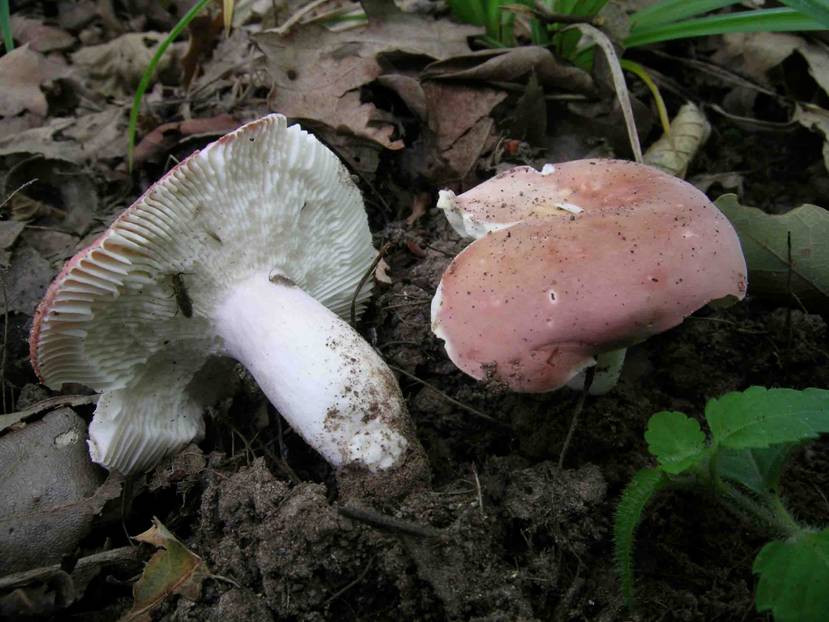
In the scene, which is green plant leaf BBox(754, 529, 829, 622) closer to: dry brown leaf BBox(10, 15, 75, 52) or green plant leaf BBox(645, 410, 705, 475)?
green plant leaf BBox(645, 410, 705, 475)

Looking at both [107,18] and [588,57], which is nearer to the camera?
[588,57]

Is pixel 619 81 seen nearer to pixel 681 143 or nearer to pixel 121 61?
pixel 681 143

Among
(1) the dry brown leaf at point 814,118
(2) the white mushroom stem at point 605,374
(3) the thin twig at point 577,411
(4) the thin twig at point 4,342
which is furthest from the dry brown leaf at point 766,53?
(4) the thin twig at point 4,342

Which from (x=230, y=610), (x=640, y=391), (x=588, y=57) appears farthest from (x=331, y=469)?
(x=588, y=57)

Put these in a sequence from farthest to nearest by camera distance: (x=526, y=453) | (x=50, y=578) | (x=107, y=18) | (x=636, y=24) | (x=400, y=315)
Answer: (x=107, y=18), (x=636, y=24), (x=400, y=315), (x=526, y=453), (x=50, y=578)

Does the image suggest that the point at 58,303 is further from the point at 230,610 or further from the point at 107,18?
the point at 107,18

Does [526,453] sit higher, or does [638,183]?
[638,183]

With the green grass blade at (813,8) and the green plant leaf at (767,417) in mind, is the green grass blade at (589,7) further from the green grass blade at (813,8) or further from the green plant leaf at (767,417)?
the green plant leaf at (767,417)

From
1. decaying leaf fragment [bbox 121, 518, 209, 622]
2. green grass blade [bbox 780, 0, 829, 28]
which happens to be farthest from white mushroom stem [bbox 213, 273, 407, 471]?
green grass blade [bbox 780, 0, 829, 28]
